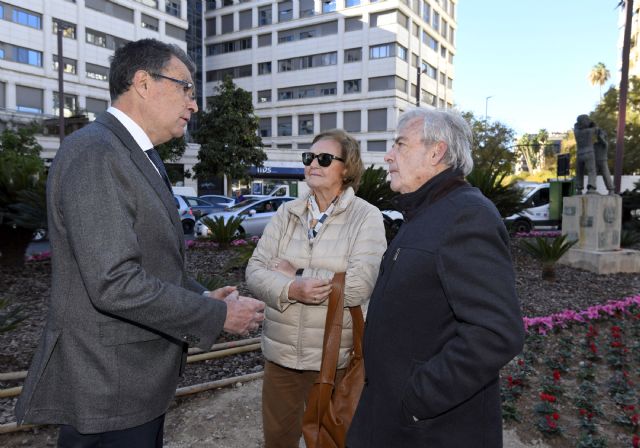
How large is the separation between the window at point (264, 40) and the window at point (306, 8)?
4.29 m

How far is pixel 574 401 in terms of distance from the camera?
371 centimetres

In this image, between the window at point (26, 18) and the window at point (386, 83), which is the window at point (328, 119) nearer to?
the window at point (386, 83)

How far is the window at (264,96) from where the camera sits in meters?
53.9

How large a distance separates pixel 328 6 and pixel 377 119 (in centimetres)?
1332

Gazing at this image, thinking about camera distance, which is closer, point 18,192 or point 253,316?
point 253,316

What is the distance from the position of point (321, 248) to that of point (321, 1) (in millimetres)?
53896

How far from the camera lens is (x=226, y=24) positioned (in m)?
56.3

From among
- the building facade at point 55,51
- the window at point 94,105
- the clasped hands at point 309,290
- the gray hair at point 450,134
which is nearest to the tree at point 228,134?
the building facade at point 55,51

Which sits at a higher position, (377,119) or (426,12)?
(426,12)

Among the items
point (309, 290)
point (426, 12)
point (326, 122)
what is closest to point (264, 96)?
point (326, 122)

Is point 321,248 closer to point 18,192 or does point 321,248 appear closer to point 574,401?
point 574,401

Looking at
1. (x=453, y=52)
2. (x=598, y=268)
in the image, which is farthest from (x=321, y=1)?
(x=598, y=268)

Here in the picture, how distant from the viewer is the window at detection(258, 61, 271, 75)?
54.0 meters

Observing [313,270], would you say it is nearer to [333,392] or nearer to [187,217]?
[333,392]
